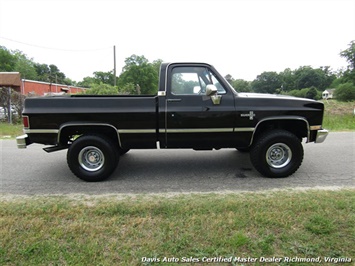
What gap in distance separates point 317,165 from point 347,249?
2.97m

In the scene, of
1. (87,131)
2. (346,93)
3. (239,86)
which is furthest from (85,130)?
(346,93)

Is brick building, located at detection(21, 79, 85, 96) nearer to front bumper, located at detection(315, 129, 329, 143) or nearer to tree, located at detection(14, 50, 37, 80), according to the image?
front bumper, located at detection(315, 129, 329, 143)

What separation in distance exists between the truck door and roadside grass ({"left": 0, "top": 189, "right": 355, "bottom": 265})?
107cm

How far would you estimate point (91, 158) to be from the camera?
Answer: 4270 mm

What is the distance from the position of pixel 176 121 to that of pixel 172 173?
1114mm

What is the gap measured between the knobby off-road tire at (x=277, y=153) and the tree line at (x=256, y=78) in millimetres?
27314

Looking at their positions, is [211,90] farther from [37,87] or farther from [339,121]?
[37,87]

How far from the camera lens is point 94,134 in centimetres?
423

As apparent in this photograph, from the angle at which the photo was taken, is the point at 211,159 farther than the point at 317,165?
Yes

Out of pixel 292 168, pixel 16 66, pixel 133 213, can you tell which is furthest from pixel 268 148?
pixel 16 66

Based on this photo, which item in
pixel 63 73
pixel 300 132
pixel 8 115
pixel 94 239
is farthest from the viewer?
Answer: pixel 63 73

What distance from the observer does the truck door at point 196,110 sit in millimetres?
4090

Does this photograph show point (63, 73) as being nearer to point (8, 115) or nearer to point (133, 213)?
point (8, 115)

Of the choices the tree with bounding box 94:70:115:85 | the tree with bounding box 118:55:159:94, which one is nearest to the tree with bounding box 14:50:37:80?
the tree with bounding box 94:70:115:85
